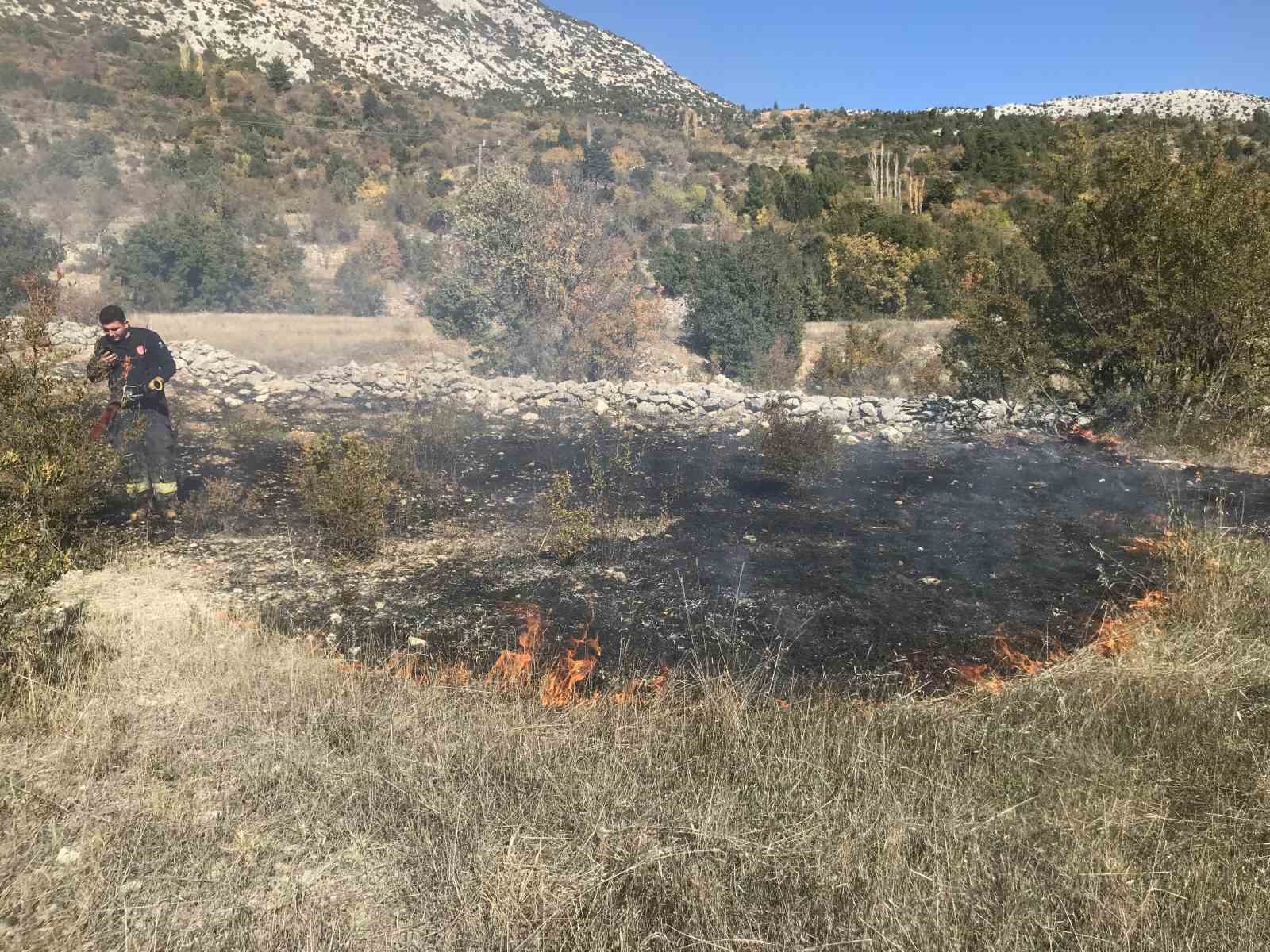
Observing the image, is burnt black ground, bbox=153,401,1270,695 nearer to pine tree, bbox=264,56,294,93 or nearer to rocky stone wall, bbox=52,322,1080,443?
rocky stone wall, bbox=52,322,1080,443

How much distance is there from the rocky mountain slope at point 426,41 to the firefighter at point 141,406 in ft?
121

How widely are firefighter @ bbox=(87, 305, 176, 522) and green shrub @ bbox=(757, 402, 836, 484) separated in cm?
646

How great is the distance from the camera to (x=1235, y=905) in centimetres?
247

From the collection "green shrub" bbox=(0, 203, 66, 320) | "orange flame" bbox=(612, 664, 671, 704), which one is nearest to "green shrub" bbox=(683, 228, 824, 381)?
"orange flame" bbox=(612, 664, 671, 704)

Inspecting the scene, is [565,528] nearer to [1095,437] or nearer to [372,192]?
[1095,437]

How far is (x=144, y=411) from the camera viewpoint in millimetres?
7332

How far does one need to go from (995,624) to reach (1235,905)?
11.0 feet

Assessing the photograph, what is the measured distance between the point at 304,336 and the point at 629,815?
51.1 ft

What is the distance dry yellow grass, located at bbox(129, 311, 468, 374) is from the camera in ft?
50.1

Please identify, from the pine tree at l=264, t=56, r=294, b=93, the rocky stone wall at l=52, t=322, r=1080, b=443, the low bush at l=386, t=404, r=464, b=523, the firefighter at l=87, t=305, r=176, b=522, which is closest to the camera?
the firefighter at l=87, t=305, r=176, b=522

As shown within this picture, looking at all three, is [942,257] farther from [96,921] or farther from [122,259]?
[96,921]

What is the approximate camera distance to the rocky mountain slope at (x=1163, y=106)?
4491 centimetres

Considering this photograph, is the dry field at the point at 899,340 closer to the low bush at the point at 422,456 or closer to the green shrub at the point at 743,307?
the green shrub at the point at 743,307

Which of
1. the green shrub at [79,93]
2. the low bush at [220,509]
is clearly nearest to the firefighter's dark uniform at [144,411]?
the low bush at [220,509]
